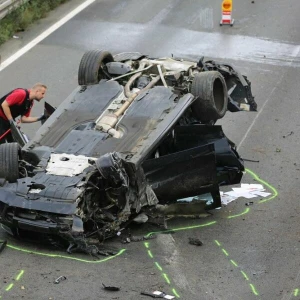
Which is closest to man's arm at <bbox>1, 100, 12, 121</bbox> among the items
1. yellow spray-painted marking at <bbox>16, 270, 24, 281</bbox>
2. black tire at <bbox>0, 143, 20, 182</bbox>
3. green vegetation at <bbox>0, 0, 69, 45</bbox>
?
black tire at <bbox>0, 143, 20, 182</bbox>

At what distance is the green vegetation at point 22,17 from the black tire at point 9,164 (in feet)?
25.0

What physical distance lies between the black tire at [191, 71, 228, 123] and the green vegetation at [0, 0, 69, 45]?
6.90 m

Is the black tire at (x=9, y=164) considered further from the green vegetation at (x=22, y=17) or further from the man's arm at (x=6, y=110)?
the green vegetation at (x=22, y=17)

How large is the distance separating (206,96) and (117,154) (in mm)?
1909

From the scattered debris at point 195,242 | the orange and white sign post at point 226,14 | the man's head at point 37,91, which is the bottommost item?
the orange and white sign post at point 226,14

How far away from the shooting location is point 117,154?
10.1m

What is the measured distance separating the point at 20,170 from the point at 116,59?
9.89 ft

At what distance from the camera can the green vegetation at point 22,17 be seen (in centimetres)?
1810

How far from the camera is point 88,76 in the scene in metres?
12.3

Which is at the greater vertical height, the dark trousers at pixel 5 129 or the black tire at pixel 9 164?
the black tire at pixel 9 164

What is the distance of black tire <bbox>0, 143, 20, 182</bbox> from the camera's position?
408 inches

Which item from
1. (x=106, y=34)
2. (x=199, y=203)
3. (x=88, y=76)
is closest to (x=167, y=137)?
(x=199, y=203)

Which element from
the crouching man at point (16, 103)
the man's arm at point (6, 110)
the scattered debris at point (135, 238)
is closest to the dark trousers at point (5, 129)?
the crouching man at point (16, 103)

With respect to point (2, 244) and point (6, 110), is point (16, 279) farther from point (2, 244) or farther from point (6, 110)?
point (6, 110)
